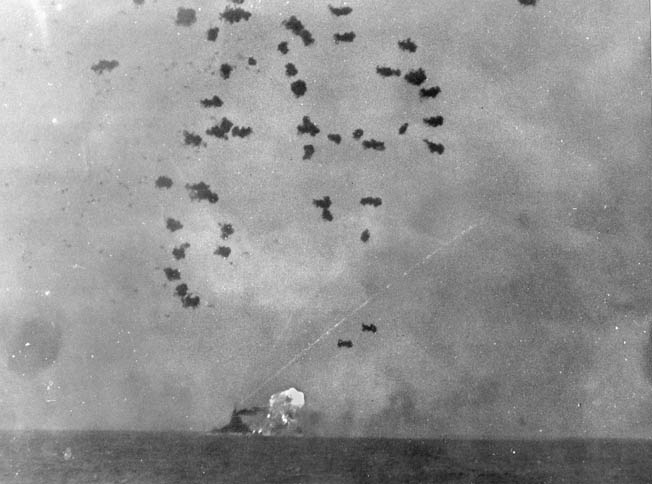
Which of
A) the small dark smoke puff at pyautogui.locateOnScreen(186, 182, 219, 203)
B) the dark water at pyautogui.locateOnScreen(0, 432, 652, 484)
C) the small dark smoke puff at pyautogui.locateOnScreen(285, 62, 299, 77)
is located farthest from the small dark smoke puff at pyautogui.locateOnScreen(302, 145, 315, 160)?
the dark water at pyautogui.locateOnScreen(0, 432, 652, 484)

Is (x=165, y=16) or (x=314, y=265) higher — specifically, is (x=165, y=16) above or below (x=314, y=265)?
above

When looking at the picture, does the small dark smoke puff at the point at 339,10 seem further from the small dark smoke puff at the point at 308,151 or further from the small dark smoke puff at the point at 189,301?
the small dark smoke puff at the point at 189,301

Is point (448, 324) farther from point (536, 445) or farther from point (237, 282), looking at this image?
point (237, 282)

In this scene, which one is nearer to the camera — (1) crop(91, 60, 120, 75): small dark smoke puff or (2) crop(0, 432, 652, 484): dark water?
(2) crop(0, 432, 652, 484): dark water

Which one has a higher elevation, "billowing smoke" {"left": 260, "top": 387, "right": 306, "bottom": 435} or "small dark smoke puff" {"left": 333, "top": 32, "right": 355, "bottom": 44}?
"small dark smoke puff" {"left": 333, "top": 32, "right": 355, "bottom": 44}

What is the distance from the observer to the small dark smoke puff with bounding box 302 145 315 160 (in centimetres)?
326

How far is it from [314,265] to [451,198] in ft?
3.50

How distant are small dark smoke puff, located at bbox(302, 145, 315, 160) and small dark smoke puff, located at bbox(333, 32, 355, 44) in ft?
2.48

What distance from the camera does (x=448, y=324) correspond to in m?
3.25

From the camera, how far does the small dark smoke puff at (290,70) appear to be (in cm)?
325

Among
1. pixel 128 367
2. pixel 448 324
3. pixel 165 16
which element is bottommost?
pixel 128 367

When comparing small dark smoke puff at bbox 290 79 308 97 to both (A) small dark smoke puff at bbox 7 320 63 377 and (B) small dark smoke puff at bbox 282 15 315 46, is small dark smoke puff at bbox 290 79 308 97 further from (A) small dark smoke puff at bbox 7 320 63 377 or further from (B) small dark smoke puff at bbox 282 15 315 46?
(A) small dark smoke puff at bbox 7 320 63 377

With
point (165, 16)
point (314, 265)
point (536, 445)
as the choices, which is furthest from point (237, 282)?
point (536, 445)

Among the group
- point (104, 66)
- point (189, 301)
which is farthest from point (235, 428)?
point (104, 66)
